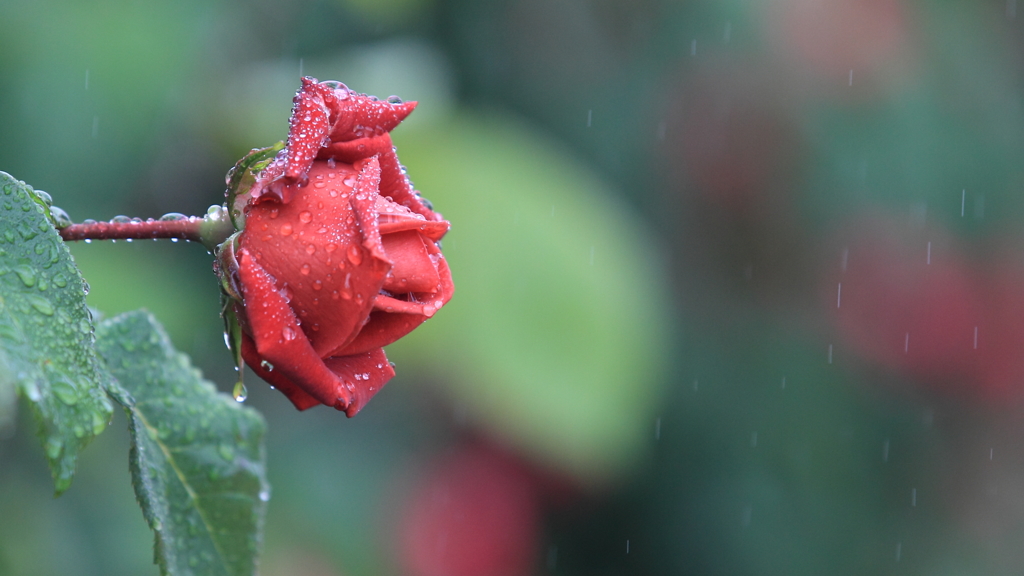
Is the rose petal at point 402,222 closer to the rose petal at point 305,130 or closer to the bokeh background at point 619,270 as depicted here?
the rose petal at point 305,130

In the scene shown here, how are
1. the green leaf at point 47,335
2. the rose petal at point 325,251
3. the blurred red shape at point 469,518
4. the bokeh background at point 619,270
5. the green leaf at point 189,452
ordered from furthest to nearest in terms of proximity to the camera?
1. the blurred red shape at point 469,518
2. the bokeh background at point 619,270
3. the green leaf at point 189,452
4. the rose petal at point 325,251
5. the green leaf at point 47,335

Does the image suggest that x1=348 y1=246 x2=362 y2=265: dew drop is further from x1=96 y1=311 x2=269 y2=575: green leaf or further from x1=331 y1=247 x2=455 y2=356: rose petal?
x1=96 y1=311 x2=269 y2=575: green leaf

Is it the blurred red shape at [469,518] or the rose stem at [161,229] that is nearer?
the rose stem at [161,229]

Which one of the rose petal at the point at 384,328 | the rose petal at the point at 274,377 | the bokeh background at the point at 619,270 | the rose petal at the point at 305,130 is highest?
the rose petal at the point at 305,130

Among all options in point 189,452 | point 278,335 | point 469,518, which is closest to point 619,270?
point 469,518

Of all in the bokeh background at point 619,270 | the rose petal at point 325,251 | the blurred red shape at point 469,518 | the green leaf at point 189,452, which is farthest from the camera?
the blurred red shape at point 469,518

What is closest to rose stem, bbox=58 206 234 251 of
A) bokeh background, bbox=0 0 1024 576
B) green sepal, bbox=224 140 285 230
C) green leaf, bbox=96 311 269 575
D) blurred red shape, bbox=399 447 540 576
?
green sepal, bbox=224 140 285 230

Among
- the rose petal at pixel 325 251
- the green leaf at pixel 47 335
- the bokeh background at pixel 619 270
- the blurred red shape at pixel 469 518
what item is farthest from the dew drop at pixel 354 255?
the blurred red shape at pixel 469 518

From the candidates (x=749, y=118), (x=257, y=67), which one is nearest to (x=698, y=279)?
(x=749, y=118)

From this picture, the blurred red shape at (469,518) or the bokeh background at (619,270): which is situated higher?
the bokeh background at (619,270)

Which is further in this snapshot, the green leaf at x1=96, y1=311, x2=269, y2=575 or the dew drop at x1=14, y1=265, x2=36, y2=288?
the green leaf at x1=96, y1=311, x2=269, y2=575
